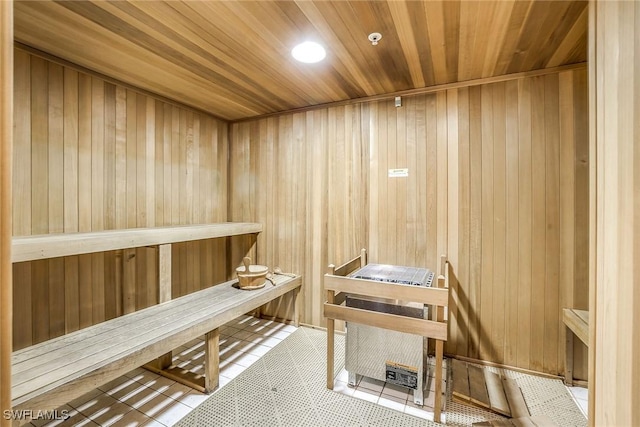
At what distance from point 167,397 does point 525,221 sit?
290 centimetres

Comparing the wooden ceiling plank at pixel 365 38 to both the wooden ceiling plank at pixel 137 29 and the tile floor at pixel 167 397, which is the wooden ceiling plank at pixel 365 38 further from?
the tile floor at pixel 167 397

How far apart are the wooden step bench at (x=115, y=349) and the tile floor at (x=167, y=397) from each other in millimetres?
196

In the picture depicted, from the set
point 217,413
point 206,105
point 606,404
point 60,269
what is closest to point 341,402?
point 217,413

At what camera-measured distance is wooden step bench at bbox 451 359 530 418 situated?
177 centimetres

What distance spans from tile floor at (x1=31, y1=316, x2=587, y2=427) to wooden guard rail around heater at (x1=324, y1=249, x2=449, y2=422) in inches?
9.7

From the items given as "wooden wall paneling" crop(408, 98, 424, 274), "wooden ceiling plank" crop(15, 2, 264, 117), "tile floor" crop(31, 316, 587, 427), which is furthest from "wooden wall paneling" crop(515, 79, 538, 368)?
"wooden ceiling plank" crop(15, 2, 264, 117)

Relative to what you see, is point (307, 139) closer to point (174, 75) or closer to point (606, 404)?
point (174, 75)

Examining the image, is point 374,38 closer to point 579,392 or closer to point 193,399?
point 193,399

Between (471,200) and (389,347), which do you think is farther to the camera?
(471,200)

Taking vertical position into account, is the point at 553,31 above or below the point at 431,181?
above

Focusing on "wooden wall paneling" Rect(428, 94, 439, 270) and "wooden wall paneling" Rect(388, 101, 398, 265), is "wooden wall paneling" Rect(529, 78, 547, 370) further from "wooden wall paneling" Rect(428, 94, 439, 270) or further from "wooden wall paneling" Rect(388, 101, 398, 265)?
"wooden wall paneling" Rect(388, 101, 398, 265)

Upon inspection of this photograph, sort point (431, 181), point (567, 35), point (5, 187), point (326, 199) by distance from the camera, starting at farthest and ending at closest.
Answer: point (326, 199), point (431, 181), point (567, 35), point (5, 187)

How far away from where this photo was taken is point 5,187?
2.47 ft

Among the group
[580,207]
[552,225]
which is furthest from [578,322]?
[580,207]
